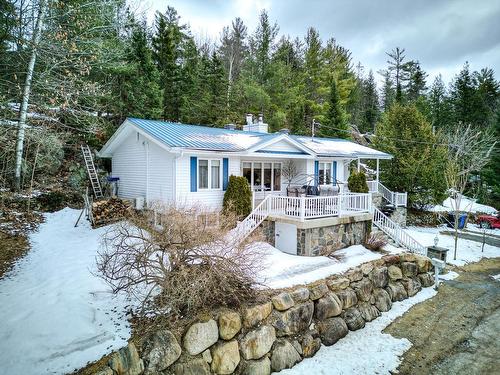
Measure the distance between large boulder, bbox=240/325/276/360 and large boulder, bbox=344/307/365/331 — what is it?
279 cm

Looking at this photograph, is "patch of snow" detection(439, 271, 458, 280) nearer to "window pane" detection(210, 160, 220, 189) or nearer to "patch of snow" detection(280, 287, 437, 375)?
"patch of snow" detection(280, 287, 437, 375)

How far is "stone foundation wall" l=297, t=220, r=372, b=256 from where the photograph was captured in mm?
11000

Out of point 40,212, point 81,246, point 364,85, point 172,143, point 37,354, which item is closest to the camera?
point 37,354

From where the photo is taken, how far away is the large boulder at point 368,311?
8.94m

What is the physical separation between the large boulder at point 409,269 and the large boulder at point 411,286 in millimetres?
222

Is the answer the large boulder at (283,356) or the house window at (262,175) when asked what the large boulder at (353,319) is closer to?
the large boulder at (283,356)

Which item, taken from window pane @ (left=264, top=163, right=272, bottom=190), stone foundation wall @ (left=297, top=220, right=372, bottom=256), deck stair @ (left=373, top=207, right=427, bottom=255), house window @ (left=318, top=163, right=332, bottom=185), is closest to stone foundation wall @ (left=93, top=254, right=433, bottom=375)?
stone foundation wall @ (left=297, top=220, right=372, bottom=256)

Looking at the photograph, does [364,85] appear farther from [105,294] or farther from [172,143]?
[105,294]

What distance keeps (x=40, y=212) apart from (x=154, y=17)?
78.7 feet

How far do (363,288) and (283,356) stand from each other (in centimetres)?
386

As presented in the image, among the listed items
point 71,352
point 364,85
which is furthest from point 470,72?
point 71,352

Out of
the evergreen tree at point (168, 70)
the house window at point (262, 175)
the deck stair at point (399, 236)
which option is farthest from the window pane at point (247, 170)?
the evergreen tree at point (168, 70)

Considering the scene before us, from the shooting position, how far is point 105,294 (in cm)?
687

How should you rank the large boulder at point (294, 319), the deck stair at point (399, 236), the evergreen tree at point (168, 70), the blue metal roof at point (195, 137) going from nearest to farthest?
the large boulder at point (294, 319)
the blue metal roof at point (195, 137)
the deck stair at point (399, 236)
the evergreen tree at point (168, 70)
